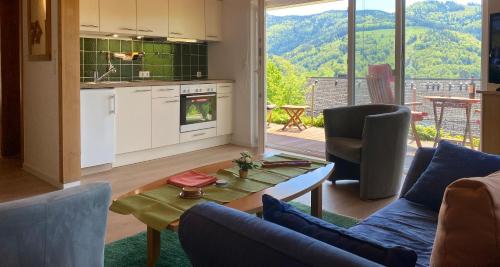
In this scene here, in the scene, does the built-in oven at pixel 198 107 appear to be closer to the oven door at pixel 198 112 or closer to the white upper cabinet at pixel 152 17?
the oven door at pixel 198 112

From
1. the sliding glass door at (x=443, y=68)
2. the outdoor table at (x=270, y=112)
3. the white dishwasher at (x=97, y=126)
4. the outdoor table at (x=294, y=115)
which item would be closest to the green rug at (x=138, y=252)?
the white dishwasher at (x=97, y=126)

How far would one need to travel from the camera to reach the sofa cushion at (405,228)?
1.84 m

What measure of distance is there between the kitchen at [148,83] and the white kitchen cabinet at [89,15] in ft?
0.04

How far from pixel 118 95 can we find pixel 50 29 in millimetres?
1065

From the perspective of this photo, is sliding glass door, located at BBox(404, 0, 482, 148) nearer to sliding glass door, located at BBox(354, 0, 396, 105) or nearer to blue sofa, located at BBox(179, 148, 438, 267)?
sliding glass door, located at BBox(354, 0, 396, 105)

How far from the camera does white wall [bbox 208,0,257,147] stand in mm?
6230

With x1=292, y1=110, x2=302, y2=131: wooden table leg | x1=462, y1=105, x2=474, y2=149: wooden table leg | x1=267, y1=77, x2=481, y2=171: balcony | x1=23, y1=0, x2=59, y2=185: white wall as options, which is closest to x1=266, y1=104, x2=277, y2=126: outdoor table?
x1=292, y1=110, x2=302, y2=131: wooden table leg

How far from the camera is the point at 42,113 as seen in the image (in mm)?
4477

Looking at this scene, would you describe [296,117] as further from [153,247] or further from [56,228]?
[56,228]

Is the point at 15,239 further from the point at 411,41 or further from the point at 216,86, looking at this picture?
the point at 216,86

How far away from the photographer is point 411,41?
190 inches

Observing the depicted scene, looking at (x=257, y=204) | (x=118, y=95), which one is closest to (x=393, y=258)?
(x=257, y=204)

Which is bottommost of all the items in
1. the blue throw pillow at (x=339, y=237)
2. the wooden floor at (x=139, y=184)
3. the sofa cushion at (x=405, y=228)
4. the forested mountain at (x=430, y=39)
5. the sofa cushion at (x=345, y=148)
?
the wooden floor at (x=139, y=184)

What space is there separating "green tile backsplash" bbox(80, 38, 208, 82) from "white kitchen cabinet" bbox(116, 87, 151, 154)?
2.19 feet
